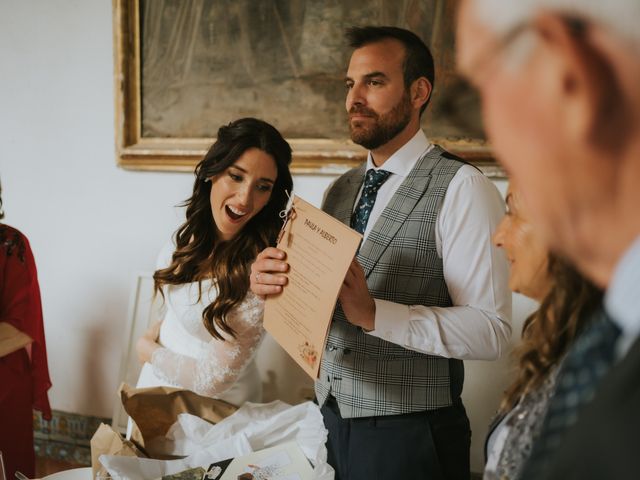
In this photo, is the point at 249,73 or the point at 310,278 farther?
the point at 249,73

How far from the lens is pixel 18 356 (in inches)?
78.8

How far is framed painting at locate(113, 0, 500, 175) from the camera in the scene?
6.59ft

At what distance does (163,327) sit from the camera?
184 centimetres

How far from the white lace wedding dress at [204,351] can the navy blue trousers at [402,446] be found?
1.22ft

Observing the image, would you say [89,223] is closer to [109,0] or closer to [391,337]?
[109,0]

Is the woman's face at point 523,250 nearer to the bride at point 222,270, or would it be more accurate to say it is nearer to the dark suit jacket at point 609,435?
the dark suit jacket at point 609,435

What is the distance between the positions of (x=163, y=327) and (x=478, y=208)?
1184 mm

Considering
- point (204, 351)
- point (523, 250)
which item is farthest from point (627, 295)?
point (204, 351)

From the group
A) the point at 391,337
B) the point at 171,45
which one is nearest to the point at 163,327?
the point at 391,337

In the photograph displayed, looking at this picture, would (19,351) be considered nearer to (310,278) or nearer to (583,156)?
(310,278)

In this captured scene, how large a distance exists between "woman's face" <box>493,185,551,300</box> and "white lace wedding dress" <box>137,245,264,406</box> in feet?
2.81

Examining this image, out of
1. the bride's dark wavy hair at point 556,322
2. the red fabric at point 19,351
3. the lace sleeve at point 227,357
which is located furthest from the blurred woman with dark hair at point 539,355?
the red fabric at point 19,351

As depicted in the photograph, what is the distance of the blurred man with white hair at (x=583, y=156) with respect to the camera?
1.11 feet

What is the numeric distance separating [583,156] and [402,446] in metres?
1.15
